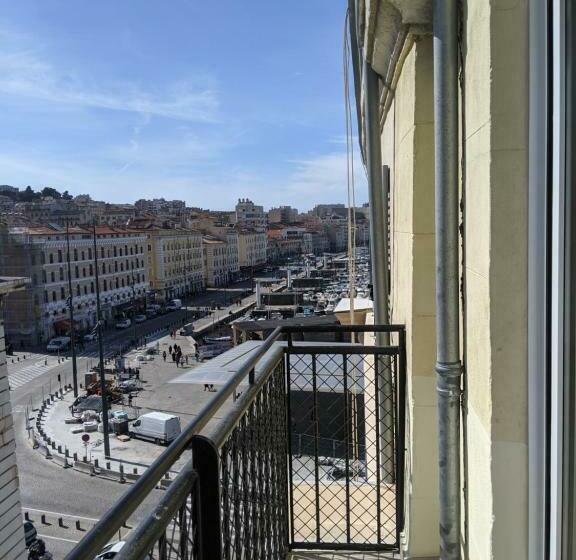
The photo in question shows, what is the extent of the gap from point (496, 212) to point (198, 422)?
0.69 meters

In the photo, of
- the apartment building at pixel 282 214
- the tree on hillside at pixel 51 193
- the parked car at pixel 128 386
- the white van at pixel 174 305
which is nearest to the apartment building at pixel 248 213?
the apartment building at pixel 282 214

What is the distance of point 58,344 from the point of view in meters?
32.8

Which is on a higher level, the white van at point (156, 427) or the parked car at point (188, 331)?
the parked car at point (188, 331)

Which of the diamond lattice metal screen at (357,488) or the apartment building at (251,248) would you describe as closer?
the diamond lattice metal screen at (357,488)

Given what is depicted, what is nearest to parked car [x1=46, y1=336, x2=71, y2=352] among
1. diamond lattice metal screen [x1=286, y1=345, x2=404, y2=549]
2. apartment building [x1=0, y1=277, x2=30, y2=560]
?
apartment building [x1=0, y1=277, x2=30, y2=560]

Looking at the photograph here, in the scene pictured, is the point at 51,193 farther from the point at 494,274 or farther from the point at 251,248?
the point at 494,274

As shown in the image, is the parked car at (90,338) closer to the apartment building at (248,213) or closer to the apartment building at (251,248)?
the apartment building at (251,248)

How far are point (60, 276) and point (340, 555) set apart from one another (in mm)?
35051

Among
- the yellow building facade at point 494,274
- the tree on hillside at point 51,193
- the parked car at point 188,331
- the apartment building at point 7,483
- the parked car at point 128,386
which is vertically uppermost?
the tree on hillside at point 51,193

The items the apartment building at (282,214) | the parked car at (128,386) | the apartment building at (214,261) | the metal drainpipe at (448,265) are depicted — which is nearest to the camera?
the metal drainpipe at (448,265)

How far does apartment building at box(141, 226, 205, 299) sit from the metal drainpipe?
44.8 meters

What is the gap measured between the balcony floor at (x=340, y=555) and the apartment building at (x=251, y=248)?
59.9 m

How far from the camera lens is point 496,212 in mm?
1069

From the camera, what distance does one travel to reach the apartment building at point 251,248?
62.9m
